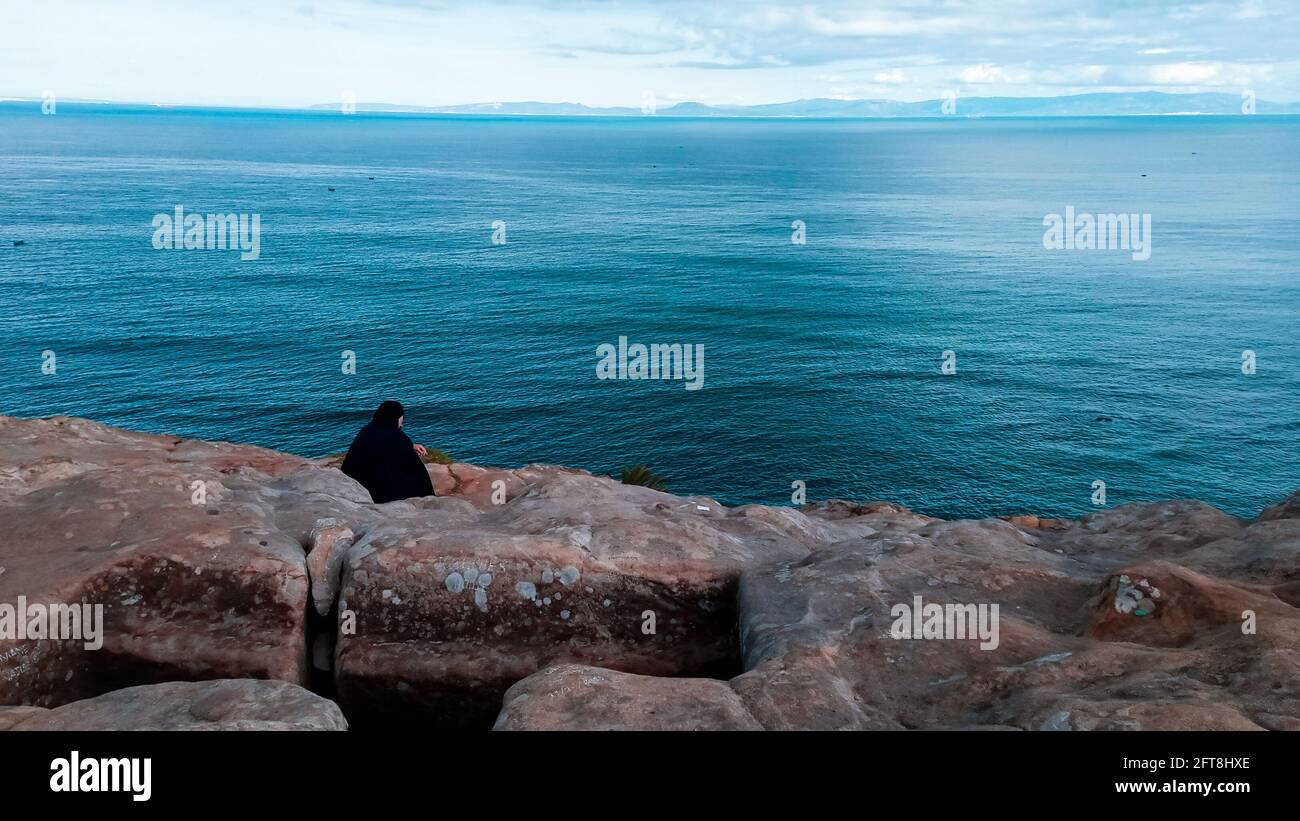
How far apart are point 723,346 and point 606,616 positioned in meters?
62.3

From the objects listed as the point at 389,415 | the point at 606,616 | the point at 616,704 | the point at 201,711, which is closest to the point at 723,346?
the point at 389,415

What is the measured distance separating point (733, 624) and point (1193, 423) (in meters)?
57.7

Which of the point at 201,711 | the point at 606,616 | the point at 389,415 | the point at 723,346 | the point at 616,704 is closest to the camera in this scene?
the point at 201,711

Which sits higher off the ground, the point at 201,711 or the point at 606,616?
the point at 201,711

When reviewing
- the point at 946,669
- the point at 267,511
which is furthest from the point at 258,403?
the point at 946,669

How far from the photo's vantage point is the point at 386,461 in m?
17.0

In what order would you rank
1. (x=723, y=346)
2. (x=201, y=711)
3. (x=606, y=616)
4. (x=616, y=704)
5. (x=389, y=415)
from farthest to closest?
(x=723, y=346) → (x=389, y=415) → (x=606, y=616) → (x=616, y=704) → (x=201, y=711)

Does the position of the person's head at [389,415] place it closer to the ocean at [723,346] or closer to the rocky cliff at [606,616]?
the rocky cliff at [606,616]

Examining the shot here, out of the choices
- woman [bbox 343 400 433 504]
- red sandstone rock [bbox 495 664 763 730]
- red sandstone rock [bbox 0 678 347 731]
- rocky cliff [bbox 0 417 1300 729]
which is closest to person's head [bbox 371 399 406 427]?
woman [bbox 343 400 433 504]

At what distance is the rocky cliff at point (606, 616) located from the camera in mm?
8938

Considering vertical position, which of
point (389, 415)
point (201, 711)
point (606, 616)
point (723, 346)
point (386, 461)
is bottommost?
point (606, 616)

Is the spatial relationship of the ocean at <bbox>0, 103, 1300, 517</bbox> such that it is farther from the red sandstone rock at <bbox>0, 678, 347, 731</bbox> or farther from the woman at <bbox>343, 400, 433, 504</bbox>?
the red sandstone rock at <bbox>0, 678, 347, 731</bbox>

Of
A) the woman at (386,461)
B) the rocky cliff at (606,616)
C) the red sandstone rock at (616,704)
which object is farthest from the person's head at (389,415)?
the red sandstone rock at (616,704)

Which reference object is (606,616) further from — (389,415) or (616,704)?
(389,415)
